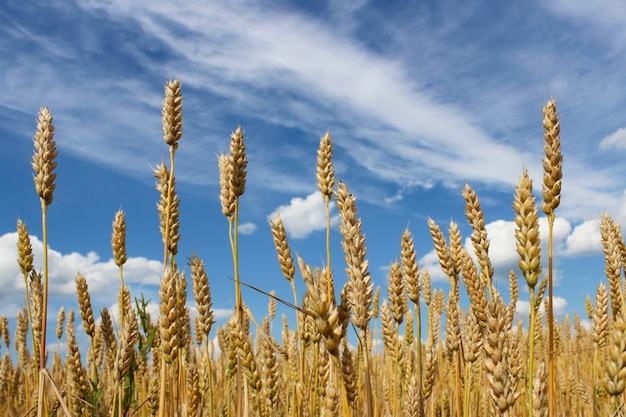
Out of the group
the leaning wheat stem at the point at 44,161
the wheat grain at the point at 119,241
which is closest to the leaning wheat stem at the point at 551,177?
the leaning wheat stem at the point at 44,161

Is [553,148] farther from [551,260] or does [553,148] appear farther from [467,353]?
[467,353]

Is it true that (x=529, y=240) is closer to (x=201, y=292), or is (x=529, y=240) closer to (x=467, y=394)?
(x=467, y=394)

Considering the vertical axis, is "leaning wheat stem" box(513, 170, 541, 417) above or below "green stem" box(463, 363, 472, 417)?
above

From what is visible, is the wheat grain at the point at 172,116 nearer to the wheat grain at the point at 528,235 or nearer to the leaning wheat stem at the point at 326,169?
the leaning wheat stem at the point at 326,169

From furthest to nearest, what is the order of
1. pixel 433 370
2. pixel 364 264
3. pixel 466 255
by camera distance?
pixel 433 370 → pixel 466 255 → pixel 364 264

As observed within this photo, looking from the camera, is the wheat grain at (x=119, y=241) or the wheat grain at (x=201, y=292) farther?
the wheat grain at (x=119, y=241)

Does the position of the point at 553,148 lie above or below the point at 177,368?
above

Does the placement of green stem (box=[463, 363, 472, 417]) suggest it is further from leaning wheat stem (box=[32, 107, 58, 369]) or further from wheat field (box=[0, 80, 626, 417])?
Result: leaning wheat stem (box=[32, 107, 58, 369])

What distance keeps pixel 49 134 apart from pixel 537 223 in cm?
238

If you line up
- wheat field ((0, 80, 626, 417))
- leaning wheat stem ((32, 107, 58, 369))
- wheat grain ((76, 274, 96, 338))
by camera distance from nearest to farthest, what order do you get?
wheat field ((0, 80, 626, 417))
leaning wheat stem ((32, 107, 58, 369))
wheat grain ((76, 274, 96, 338))

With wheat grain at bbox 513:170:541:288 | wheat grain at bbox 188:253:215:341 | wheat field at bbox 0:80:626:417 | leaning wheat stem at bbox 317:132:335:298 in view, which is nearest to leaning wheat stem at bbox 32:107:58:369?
wheat field at bbox 0:80:626:417

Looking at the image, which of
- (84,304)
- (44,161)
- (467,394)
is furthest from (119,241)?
(467,394)

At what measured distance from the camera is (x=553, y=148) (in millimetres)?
2111

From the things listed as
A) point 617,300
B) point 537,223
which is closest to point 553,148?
point 537,223
